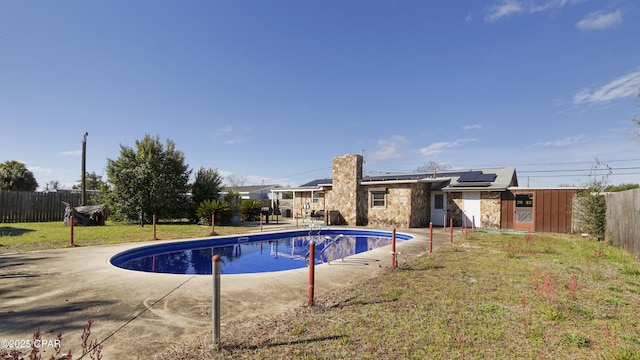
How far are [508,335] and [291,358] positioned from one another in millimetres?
2714

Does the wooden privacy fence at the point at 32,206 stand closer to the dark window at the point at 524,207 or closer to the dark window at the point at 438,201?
the dark window at the point at 438,201

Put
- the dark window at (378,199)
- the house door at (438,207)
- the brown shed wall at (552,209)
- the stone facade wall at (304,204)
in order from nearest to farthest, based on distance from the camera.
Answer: the brown shed wall at (552,209)
the dark window at (378,199)
the house door at (438,207)
the stone facade wall at (304,204)

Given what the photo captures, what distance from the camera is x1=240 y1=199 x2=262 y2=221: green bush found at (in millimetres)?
21766

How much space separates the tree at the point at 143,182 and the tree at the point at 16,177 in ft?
46.3

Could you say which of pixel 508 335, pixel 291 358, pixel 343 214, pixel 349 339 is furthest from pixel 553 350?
pixel 343 214

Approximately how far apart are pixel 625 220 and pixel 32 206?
30447 mm

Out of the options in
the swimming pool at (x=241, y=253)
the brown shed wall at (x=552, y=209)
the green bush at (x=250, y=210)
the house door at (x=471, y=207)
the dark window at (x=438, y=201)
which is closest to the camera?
the swimming pool at (x=241, y=253)

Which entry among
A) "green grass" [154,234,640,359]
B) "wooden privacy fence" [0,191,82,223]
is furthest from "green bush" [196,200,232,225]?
"green grass" [154,234,640,359]

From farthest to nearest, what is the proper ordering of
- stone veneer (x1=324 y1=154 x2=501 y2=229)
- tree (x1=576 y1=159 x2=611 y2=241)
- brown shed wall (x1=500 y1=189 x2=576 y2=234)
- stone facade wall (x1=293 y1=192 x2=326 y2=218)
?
stone facade wall (x1=293 y1=192 x2=326 y2=218)
stone veneer (x1=324 y1=154 x2=501 y2=229)
brown shed wall (x1=500 y1=189 x2=576 y2=234)
tree (x1=576 y1=159 x2=611 y2=241)

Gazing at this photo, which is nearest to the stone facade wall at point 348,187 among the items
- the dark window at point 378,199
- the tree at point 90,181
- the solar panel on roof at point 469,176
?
the dark window at point 378,199

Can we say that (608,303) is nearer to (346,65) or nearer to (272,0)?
(272,0)

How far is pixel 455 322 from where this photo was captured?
388cm

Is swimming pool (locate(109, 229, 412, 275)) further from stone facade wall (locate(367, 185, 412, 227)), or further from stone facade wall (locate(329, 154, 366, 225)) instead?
stone facade wall (locate(329, 154, 366, 225))

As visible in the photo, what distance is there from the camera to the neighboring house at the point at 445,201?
647 inches
